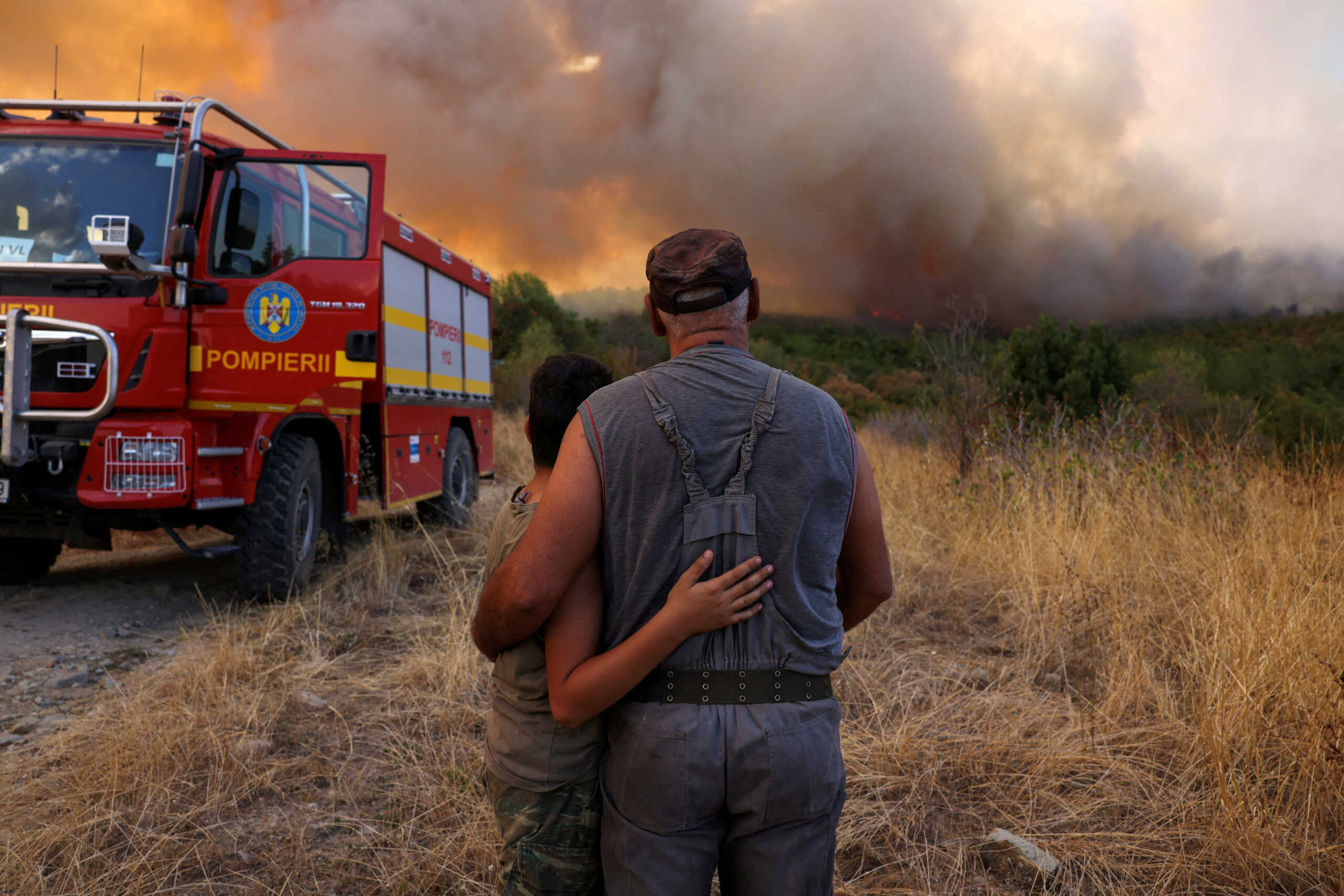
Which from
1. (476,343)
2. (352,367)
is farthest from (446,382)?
(352,367)

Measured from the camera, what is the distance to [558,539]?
1415 millimetres

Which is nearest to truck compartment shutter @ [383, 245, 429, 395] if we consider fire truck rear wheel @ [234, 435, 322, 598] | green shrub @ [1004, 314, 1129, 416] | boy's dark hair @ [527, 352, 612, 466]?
fire truck rear wheel @ [234, 435, 322, 598]

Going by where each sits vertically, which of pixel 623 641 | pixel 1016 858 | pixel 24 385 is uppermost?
pixel 24 385

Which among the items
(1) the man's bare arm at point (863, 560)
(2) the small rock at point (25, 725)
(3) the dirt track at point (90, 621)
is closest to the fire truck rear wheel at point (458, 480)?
(3) the dirt track at point (90, 621)

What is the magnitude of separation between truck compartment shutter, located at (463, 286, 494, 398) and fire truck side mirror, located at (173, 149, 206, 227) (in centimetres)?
421

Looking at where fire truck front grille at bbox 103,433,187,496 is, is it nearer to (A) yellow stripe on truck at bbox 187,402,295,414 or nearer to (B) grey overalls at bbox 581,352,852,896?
(A) yellow stripe on truck at bbox 187,402,295,414

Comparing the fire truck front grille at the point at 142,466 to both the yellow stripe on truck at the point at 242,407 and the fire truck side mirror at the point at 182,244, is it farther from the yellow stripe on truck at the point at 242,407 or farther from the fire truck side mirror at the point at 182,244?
the fire truck side mirror at the point at 182,244

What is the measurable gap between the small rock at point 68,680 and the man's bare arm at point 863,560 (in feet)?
13.7

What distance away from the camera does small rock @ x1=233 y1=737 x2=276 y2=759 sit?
3.25m

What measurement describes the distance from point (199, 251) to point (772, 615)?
5.00m

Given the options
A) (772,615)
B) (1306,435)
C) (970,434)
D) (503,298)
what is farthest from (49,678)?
(503,298)

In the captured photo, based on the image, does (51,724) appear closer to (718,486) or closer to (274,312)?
(274,312)

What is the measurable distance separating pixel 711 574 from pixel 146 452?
4286mm

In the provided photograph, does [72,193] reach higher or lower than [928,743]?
higher
